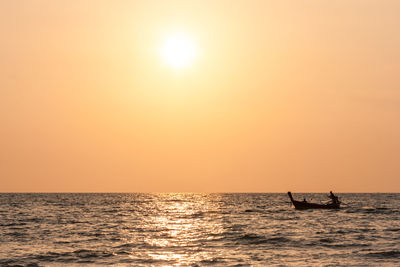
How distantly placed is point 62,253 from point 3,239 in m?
10.0

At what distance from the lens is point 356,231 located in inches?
1962

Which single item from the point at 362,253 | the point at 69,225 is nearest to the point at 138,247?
the point at 362,253

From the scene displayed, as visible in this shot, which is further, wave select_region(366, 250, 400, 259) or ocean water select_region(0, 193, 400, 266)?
wave select_region(366, 250, 400, 259)

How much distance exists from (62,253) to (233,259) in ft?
36.0

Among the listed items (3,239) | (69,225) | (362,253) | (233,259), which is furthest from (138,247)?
(69,225)

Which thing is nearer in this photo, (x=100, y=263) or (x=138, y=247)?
(x=100, y=263)

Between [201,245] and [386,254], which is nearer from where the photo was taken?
[386,254]

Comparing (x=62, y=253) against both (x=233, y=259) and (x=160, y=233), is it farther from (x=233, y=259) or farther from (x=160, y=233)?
(x=160, y=233)

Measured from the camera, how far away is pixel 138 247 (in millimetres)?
38719

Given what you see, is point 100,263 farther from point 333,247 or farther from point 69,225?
point 69,225

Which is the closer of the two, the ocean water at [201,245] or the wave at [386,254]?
the ocean water at [201,245]

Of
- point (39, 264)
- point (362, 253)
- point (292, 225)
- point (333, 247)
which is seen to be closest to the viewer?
point (39, 264)

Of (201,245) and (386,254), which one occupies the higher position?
(201,245)

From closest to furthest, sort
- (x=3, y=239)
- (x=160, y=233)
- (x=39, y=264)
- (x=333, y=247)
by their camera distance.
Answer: (x=39, y=264)
(x=333, y=247)
(x=3, y=239)
(x=160, y=233)
